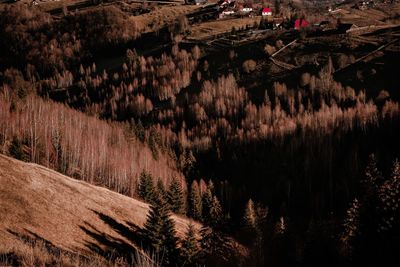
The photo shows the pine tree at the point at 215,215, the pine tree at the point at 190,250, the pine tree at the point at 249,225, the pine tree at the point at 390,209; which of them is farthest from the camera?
the pine tree at the point at 249,225

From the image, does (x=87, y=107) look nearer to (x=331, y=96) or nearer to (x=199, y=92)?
(x=199, y=92)

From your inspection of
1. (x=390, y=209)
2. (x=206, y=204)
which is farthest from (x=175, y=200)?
(x=390, y=209)

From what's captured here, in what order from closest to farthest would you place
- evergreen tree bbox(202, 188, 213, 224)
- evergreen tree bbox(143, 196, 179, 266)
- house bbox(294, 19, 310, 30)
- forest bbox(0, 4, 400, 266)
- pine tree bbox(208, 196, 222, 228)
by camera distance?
evergreen tree bbox(143, 196, 179, 266), forest bbox(0, 4, 400, 266), pine tree bbox(208, 196, 222, 228), evergreen tree bbox(202, 188, 213, 224), house bbox(294, 19, 310, 30)

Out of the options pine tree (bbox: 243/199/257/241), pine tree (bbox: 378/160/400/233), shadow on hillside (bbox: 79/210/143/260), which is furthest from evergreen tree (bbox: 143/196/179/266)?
pine tree (bbox: 243/199/257/241)

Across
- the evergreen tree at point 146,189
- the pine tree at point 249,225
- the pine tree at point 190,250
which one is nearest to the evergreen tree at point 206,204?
the pine tree at point 249,225

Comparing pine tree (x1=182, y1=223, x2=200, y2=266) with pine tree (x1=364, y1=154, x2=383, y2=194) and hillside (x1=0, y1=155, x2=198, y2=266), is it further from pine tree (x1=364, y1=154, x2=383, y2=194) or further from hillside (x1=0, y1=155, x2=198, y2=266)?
pine tree (x1=364, y1=154, x2=383, y2=194)

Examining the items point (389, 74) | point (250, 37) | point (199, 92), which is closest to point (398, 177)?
point (389, 74)

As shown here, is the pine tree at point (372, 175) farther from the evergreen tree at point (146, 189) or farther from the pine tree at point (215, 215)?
the evergreen tree at point (146, 189)
